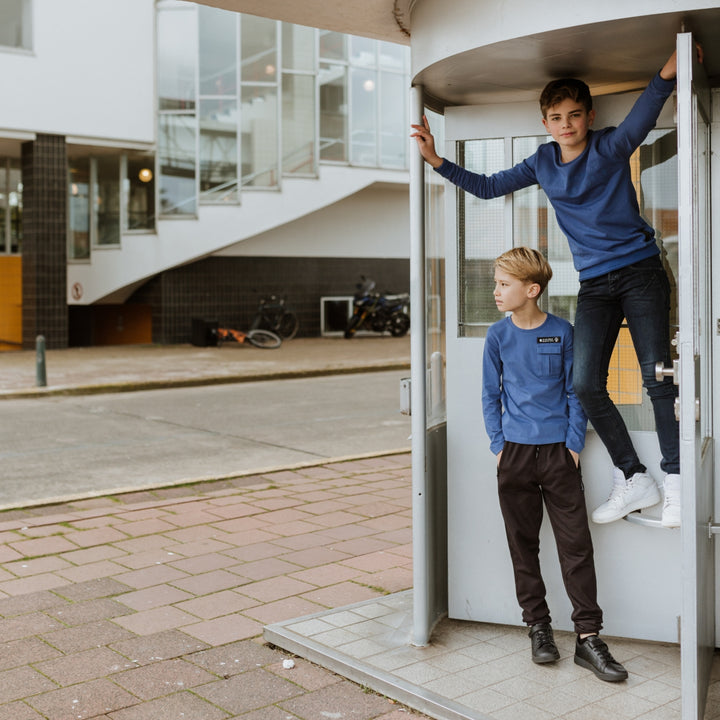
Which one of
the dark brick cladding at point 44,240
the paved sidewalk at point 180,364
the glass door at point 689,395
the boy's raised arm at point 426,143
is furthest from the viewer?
the dark brick cladding at point 44,240

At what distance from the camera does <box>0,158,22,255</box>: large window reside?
23.5 meters

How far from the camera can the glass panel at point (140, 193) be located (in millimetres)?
22741

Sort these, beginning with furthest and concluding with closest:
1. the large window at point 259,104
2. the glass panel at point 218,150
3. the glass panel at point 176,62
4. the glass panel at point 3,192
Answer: the glass panel at point 3,192 → the large window at point 259,104 → the glass panel at point 218,150 → the glass panel at point 176,62

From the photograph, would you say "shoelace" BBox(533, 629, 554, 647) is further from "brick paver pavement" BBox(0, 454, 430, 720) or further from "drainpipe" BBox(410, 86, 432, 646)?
"brick paver pavement" BBox(0, 454, 430, 720)

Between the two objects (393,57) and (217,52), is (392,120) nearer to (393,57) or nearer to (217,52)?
(393,57)

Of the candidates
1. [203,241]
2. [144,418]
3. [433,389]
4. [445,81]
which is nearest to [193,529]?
[433,389]

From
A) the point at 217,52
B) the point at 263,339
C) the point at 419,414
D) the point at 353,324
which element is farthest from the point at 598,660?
the point at 353,324

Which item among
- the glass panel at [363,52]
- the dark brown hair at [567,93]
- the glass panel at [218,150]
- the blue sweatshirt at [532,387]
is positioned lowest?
the blue sweatshirt at [532,387]

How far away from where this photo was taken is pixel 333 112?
24.2 m

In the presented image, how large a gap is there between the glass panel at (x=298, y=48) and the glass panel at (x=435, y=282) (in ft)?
66.0

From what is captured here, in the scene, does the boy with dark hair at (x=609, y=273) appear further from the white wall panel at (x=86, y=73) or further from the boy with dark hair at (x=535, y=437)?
the white wall panel at (x=86, y=73)

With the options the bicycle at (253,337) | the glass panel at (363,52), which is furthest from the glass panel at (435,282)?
the glass panel at (363,52)

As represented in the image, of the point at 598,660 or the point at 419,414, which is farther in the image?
the point at 419,414

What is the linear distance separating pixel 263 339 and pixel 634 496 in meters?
18.7
